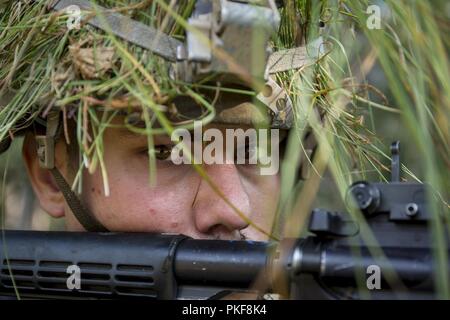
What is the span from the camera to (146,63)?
1754 mm

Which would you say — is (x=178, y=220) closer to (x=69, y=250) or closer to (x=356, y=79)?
(x=69, y=250)

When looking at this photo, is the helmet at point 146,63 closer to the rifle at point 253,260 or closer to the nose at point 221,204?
the nose at point 221,204

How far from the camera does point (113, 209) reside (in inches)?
81.4

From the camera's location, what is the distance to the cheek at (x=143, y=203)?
203cm

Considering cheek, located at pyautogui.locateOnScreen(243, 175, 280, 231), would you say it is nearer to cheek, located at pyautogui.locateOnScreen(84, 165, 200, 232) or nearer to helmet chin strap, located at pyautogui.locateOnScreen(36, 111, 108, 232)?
cheek, located at pyautogui.locateOnScreen(84, 165, 200, 232)

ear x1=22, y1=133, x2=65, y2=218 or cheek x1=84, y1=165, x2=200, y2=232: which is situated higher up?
ear x1=22, y1=133, x2=65, y2=218

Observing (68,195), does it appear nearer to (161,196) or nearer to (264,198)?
(161,196)

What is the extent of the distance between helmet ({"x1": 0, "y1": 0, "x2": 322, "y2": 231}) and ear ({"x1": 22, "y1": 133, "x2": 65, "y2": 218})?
0.30 meters

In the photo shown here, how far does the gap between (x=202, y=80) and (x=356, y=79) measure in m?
0.57

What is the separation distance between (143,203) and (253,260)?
1.44 ft

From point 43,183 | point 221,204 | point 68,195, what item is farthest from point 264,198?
point 43,183

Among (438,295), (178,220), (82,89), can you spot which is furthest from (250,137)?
(438,295)

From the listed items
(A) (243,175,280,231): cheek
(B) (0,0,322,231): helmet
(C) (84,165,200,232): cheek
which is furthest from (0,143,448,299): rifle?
(A) (243,175,280,231): cheek

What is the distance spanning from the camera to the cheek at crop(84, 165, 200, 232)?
203 cm
